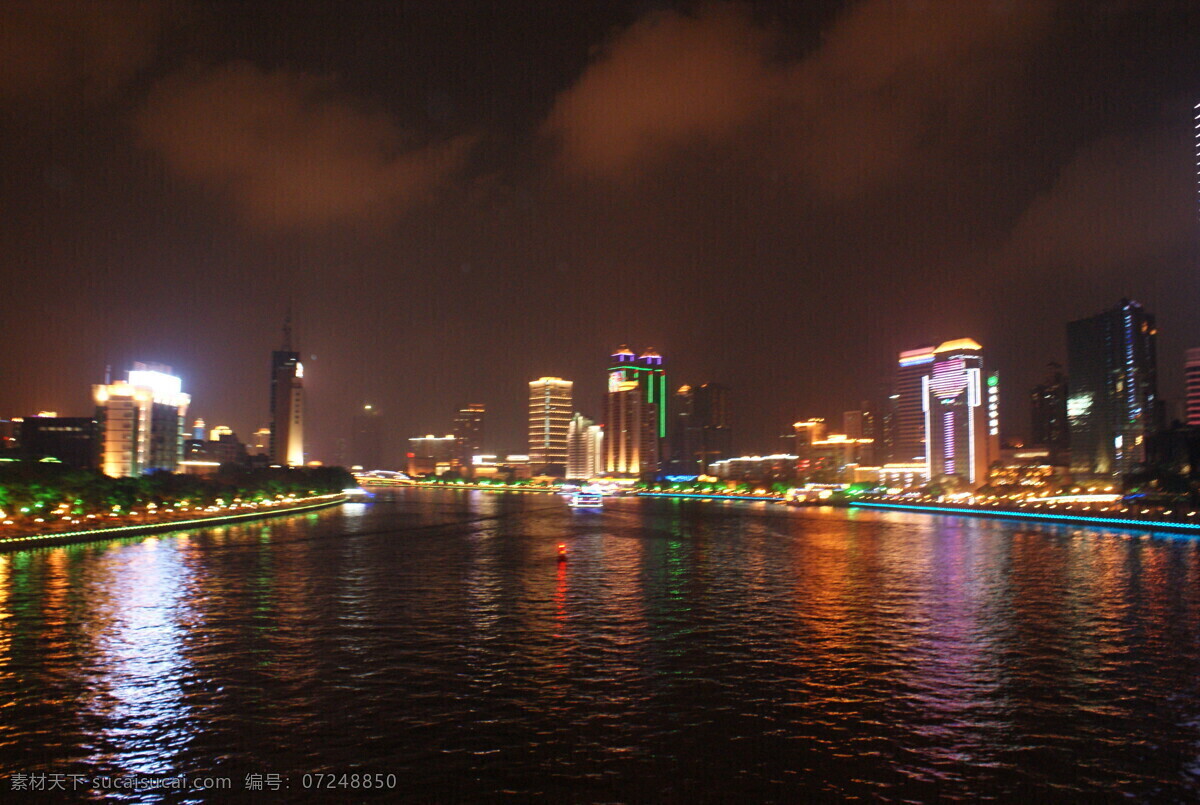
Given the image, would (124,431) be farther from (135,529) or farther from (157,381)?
(135,529)

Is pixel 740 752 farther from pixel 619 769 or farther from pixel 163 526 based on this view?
pixel 163 526

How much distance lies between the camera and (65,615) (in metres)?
27.3

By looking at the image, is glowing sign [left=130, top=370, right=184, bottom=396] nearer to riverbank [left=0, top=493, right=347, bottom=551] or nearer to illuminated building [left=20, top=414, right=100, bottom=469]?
illuminated building [left=20, top=414, right=100, bottom=469]

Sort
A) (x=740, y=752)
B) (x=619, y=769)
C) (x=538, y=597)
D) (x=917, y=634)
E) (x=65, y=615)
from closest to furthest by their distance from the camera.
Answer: (x=619, y=769) → (x=740, y=752) → (x=917, y=634) → (x=65, y=615) → (x=538, y=597)

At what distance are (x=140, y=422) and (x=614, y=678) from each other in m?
132

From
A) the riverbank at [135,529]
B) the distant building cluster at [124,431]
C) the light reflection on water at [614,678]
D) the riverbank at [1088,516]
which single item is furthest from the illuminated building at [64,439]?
the riverbank at [1088,516]

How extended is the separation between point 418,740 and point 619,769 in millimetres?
4058

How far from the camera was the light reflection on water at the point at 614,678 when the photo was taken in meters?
13.9

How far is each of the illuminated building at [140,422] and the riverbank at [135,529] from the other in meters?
41.7

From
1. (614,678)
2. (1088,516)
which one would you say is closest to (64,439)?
(614,678)

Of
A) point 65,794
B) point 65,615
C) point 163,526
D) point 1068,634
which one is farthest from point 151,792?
point 163,526

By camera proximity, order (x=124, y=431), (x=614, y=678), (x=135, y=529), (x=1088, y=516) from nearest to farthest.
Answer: (x=614, y=678)
(x=135, y=529)
(x=1088, y=516)
(x=124, y=431)

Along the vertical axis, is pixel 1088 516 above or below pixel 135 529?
below

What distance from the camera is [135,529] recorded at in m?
60.6
